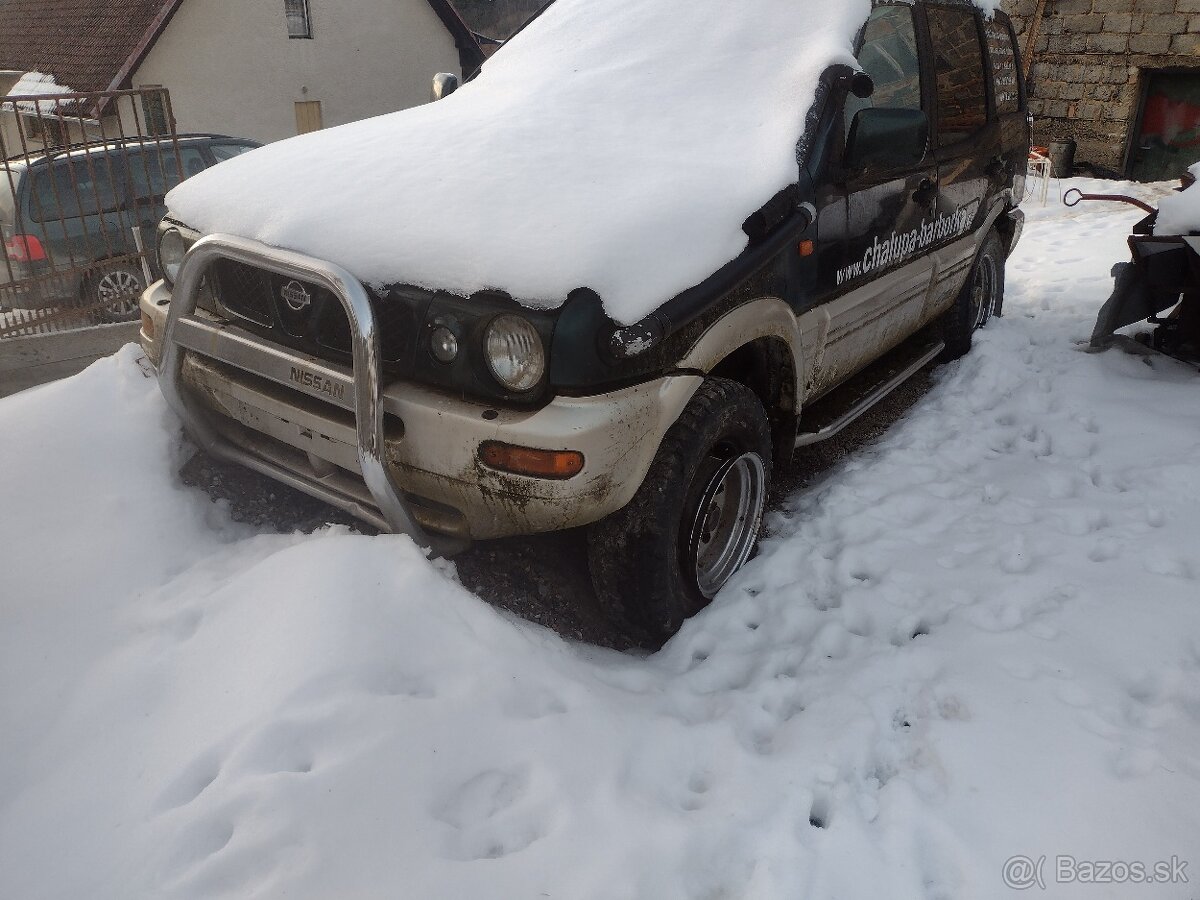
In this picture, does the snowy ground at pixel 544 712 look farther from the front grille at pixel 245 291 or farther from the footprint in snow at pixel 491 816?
the front grille at pixel 245 291

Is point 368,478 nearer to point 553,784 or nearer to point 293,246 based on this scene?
point 293,246

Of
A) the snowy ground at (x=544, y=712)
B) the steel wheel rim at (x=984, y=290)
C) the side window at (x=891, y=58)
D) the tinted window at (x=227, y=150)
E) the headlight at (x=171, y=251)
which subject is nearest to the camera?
the snowy ground at (x=544, y=712)

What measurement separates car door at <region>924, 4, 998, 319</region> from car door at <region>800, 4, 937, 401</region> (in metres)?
0.21

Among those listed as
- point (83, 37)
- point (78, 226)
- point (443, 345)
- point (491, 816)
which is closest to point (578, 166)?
point (443, 345)

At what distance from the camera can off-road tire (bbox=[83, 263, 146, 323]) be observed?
18.8 ft

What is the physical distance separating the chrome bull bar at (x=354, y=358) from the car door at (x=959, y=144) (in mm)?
2864

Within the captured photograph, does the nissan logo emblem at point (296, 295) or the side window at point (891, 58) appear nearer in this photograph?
the nissan logo emblem at point (296, 295)

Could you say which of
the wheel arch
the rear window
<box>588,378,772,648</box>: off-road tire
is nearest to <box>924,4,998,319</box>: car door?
the wheel arch

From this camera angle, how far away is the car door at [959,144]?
390cm

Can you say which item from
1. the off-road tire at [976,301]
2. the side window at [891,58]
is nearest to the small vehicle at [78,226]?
the side window at [891,58]

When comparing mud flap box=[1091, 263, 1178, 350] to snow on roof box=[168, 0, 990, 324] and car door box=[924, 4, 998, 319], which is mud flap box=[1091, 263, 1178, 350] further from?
snow on roof box=[168, 0, 990, 324]

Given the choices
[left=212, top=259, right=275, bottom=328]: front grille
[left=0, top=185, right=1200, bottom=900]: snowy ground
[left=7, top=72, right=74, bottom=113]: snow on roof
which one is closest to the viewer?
[left=0, top=185, right=1200, bottom=900]: snowy ground

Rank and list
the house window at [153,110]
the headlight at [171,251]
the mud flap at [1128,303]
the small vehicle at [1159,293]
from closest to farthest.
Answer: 1. the headlight at [171,251]
2. the small vehicle at [1159,293]
3. the mud flap at [1128,303]
4. the house window at [153,110]

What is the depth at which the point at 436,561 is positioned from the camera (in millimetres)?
2451
